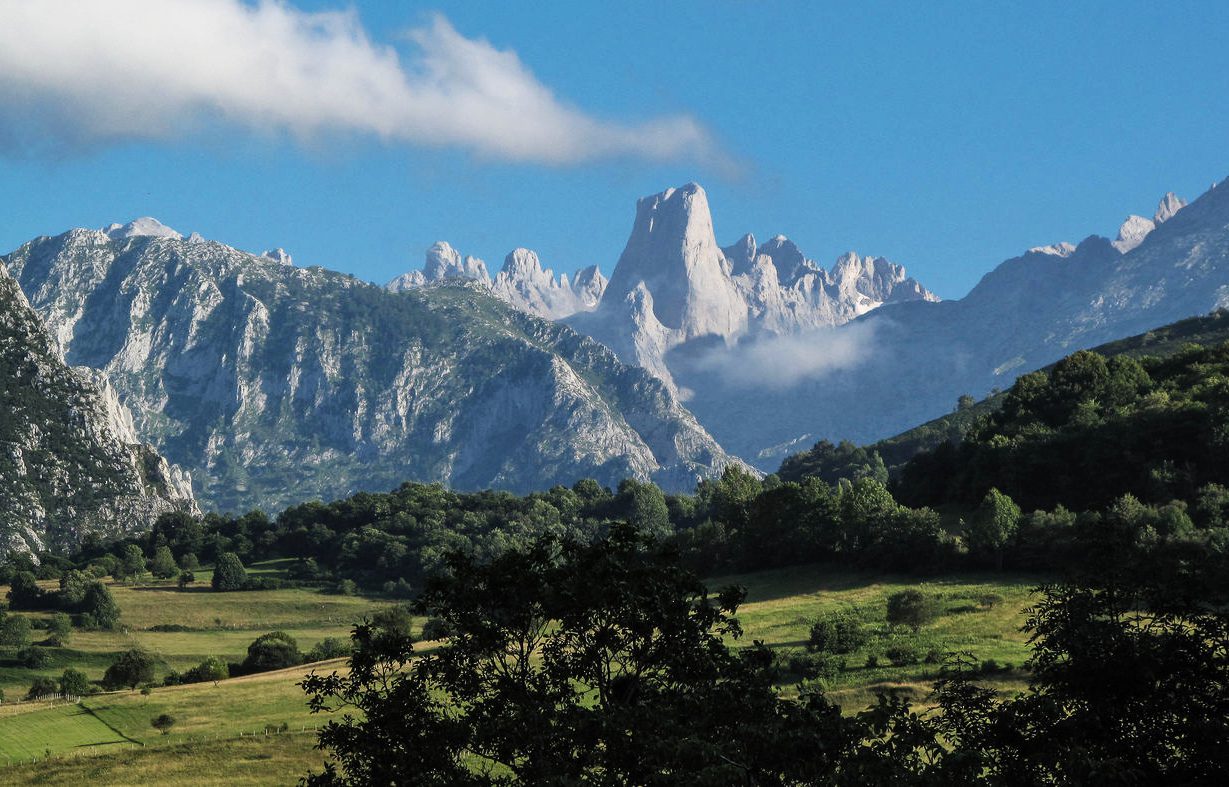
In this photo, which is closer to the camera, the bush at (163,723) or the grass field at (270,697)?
the grass field at (270,697)

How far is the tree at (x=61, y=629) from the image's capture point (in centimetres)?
16400

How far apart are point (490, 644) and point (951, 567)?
100833mm

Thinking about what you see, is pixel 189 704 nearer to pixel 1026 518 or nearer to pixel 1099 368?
pixel 1026 518

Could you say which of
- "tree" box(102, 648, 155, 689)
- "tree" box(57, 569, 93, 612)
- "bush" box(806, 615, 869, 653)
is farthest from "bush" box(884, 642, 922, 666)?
"tree" box(57, 569, 93, 612)

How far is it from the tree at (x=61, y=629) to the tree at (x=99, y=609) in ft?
25.0

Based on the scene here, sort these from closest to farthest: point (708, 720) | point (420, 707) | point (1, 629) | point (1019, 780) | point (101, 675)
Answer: point (1019, 780), point (708, 720), point (420, 707), point (101, 675), point (1, 629)

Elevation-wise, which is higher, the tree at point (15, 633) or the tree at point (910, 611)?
the tree at point (15, 633)

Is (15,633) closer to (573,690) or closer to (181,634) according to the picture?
(181,634)

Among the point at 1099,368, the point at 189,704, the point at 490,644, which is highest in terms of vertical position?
the point at 1099,368

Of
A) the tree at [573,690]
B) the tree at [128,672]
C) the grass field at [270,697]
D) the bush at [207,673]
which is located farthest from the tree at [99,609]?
the tree at [573,690]

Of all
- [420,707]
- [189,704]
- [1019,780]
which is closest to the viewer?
[1019,780]

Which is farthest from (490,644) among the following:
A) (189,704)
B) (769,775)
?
(189,704)

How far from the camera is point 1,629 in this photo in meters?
162

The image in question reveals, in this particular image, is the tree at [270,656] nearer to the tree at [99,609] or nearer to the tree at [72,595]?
the tree at [99,609]
